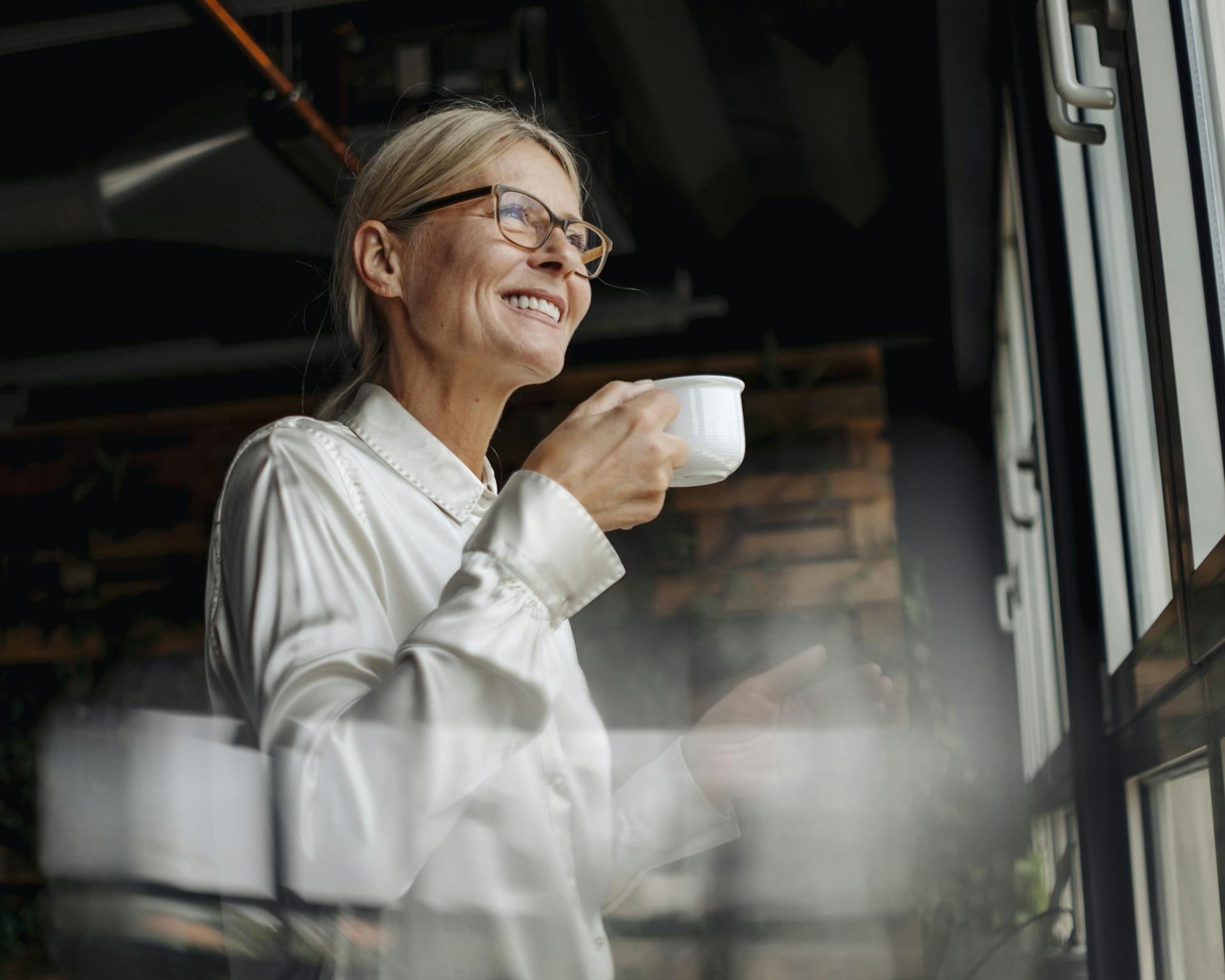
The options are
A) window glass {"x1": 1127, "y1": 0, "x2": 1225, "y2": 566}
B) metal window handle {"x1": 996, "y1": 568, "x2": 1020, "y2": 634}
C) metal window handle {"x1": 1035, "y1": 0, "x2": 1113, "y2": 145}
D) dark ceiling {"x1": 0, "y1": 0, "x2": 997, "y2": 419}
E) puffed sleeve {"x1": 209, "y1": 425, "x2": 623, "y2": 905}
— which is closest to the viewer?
puffed sleeve {"x1": 209, "y1": 425, "x2": 623, "y2": 905}

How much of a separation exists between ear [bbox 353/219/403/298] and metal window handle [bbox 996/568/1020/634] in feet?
3.48

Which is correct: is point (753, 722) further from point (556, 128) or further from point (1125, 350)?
point (556, 128)

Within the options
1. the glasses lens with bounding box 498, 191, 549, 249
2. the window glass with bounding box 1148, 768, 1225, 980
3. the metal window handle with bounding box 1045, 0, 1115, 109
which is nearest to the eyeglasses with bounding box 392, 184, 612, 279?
the glasses lens with bounding box 498, 191, 549, 249

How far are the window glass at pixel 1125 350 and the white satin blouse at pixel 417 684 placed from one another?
34cm

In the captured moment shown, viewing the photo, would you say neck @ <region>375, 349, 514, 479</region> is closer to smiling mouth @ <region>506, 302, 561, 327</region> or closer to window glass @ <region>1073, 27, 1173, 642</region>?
smiling mouth @ <region>506, 302, 561, 327</region>

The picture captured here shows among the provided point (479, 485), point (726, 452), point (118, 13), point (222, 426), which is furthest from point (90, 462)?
point (726, 452)

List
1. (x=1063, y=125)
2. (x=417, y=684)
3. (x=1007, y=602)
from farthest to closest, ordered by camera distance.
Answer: (x=1007, y=602) → (x=1063, y=125) → (x=417, y=684)

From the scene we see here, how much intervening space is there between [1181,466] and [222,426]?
1338 millimetres

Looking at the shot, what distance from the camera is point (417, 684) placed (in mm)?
296

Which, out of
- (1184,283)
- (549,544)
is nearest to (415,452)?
(549,544)

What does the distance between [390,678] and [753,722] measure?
25cm

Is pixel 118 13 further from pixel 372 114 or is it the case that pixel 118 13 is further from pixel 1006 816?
pixel 1006 816

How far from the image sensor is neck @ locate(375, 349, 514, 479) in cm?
48

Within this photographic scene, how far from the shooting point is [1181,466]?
460mm
